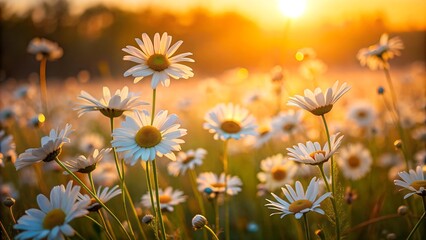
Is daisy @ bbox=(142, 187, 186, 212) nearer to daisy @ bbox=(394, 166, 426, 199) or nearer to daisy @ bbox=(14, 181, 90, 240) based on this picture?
daisy @ bbox=(14, 181, 90, 240)

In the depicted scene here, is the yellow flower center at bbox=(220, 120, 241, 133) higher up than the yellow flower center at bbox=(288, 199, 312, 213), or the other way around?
the yellow flower center at bbox=(220, 120, 241, 133)

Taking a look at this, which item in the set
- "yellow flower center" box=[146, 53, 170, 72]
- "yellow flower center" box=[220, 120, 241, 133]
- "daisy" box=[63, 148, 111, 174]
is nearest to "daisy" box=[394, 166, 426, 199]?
"yellow flower center" box=[220, 120, 241, 133]

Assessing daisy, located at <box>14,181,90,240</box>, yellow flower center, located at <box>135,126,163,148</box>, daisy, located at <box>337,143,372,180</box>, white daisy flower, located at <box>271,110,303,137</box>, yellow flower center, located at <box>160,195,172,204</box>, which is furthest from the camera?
daisy, located at <box>337,143,372,180</box>

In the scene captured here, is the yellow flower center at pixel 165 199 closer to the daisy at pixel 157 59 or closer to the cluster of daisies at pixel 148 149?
the cluster of daisies at pixel 148 149

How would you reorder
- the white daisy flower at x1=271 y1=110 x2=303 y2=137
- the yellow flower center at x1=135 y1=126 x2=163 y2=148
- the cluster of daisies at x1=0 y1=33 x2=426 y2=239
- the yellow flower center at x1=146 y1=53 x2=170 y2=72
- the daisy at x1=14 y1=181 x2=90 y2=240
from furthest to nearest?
the white daisy flower at x1=271 y1=110 x2=303 y2=137 < the yellow flower center at x1=146 y1=53 x2=170 y2=72 < the yellow flower center at x1=135 y1=126 x2=163 y2=148 < the cluster of daisies at x1=0 y1=33 x2=426 y2=239 < the daisy at x1=14 y1=181 x2=90 y2=240

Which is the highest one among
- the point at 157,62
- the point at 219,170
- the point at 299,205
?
the point at 157,62

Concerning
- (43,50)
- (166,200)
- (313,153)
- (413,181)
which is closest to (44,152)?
(166,200)

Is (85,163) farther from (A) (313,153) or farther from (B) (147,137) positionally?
(A) (313,153)

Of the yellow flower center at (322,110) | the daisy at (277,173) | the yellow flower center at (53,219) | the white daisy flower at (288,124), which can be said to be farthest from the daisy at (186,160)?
the yellow flower center at (53,219)
